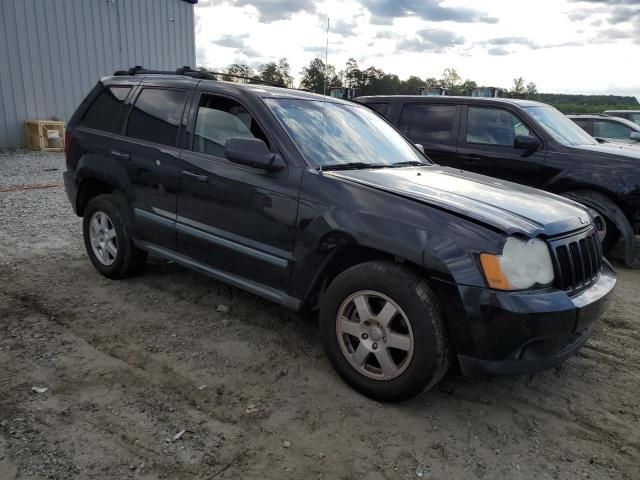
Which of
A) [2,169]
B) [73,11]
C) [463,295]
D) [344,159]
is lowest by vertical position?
[2,169]

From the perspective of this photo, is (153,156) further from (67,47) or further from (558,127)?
(67,47)

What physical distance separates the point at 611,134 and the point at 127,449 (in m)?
11.3

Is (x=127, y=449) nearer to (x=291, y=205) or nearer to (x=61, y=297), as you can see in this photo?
(x=291, y=205)

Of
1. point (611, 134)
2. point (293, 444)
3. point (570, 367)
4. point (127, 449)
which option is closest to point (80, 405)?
point (127, 449)

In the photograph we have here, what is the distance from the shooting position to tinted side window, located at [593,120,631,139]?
10602 mm

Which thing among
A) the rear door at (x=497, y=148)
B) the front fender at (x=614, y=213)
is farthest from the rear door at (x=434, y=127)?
the front fender at (x=614, y=213)

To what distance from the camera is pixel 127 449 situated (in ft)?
7.92

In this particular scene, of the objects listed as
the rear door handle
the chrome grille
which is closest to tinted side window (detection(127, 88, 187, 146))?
the rear door handle

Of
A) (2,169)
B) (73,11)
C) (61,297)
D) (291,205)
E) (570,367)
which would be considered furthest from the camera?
(73,11)

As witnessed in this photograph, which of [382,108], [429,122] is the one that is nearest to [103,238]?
[382,108]

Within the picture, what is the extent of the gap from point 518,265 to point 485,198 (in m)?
0.64

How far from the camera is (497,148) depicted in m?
6.40

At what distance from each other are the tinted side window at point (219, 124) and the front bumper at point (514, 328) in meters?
1.84

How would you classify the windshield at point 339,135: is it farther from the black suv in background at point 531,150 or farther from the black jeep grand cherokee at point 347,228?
the black suv in background at point 531,150
